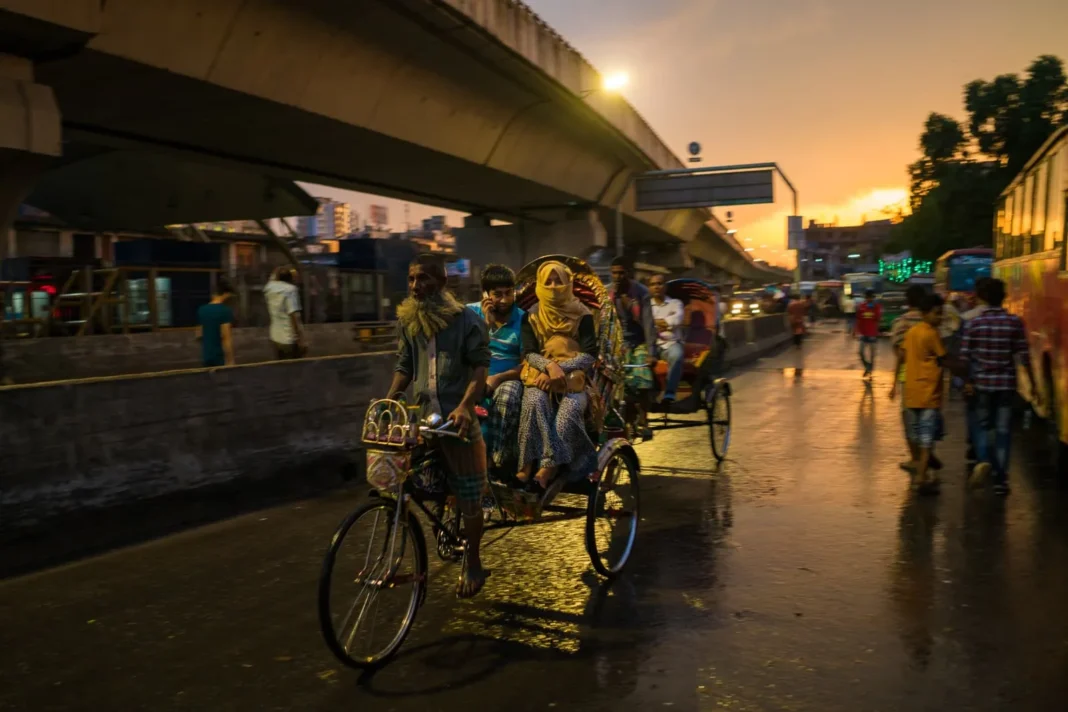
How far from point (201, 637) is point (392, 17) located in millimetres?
11766

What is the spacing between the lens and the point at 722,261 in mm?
72812

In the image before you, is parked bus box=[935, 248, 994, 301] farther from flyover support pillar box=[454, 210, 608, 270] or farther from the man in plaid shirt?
the man in plaid shirt

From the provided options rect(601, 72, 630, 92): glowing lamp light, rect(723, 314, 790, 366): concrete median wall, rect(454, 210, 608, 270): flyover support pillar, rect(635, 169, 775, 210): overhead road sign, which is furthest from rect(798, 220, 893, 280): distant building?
rect(601, 72, 630, 92): glowing lamp light

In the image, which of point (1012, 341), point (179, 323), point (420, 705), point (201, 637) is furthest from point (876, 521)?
point (179, 323)

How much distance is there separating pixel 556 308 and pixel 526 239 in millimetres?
25985

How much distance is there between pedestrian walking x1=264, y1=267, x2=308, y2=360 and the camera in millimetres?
11422

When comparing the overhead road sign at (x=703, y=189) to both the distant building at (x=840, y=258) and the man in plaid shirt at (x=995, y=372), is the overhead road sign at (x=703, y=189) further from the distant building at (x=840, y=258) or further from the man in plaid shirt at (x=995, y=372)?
the distant building at (x=840, y=258)

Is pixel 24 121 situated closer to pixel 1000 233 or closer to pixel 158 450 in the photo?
pixel 158 450

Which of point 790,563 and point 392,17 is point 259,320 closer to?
point 392,17

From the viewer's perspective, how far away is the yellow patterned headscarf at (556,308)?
594 cm

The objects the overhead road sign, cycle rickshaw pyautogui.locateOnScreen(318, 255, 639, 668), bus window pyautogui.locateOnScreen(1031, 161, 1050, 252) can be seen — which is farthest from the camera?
the overhead road sign

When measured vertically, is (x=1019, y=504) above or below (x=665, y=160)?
below

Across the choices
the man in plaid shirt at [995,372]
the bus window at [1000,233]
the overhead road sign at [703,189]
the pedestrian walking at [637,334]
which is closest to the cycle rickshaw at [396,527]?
the pedestrian walking at [637,334]

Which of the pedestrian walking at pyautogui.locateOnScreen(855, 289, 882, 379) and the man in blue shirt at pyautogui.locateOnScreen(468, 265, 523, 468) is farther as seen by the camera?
the pedestrian walking at pyautogui.locateOnScreen(855, 289, 882, 379)
